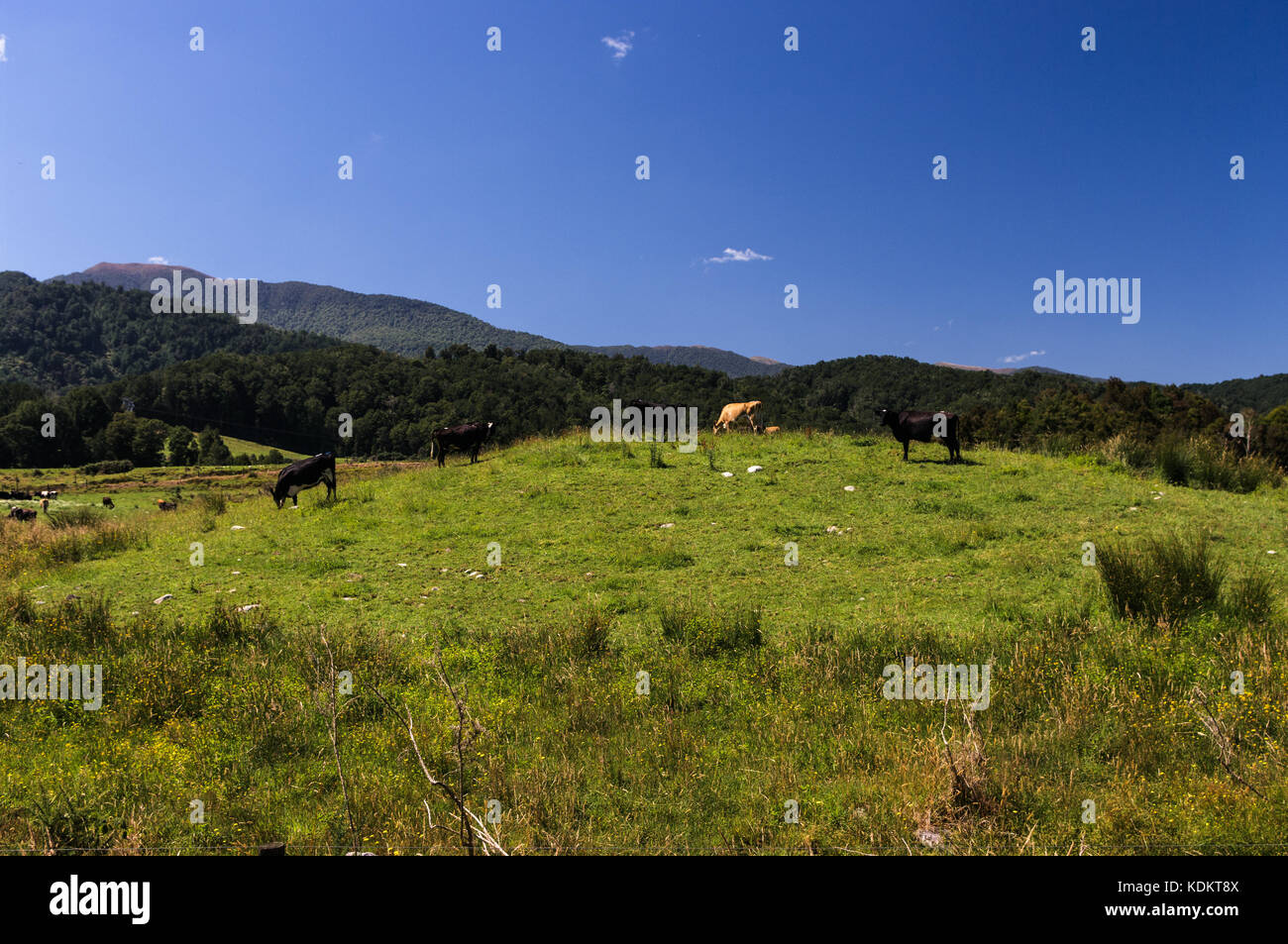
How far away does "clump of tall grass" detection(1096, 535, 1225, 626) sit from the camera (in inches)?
285

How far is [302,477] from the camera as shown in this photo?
17.3 m

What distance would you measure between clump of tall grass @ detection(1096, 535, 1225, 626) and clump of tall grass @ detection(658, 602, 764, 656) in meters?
4.12

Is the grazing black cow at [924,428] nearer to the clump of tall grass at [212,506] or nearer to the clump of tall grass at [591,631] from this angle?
the clump of tall grass at [591,631]

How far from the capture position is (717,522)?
43.8ft

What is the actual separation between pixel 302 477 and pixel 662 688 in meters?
14.5

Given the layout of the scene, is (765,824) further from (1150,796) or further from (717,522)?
(717,522)

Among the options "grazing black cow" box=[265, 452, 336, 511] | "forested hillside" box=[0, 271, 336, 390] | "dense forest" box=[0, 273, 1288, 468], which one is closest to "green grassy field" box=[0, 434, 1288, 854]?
"grazing black cow" box=[265, 452, 336, 511]

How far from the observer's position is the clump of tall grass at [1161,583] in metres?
7.25

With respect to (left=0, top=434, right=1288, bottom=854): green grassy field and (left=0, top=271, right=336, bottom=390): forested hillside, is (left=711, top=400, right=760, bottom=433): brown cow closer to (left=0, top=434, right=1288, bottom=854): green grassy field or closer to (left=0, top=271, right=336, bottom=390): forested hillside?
(left=0, top=434, right=1288, bottom=854): green grassy field

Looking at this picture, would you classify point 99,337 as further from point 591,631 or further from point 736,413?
point 591,631

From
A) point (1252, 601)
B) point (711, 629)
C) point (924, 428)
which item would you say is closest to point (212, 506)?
point (711, 629)

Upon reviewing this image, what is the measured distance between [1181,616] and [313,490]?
19.1 m

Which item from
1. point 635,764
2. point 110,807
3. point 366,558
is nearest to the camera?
point 110,807
